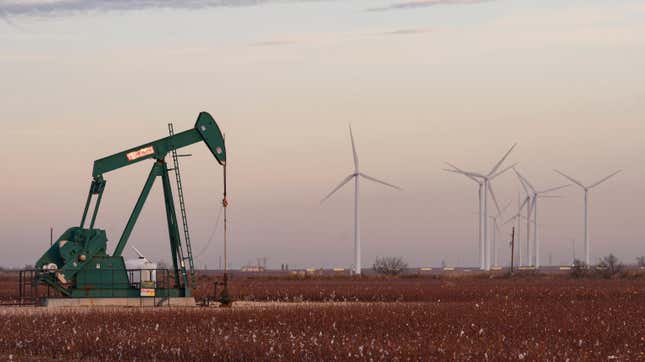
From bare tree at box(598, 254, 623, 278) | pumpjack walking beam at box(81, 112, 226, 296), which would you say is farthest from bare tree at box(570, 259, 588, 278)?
pumpjack walking beam at box(81, 112, 226, 296)

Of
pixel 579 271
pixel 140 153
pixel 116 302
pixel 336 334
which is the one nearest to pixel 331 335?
pixel 336 334

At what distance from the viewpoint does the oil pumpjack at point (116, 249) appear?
4159 centimetres

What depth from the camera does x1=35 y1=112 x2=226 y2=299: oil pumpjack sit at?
41594mm

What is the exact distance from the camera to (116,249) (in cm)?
4259

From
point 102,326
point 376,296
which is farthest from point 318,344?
point 376,296

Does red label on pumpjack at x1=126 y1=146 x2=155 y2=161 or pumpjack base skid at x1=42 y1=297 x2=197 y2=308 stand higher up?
red label on pumpjack at x1=126 y1=146 x2=155 y2=161

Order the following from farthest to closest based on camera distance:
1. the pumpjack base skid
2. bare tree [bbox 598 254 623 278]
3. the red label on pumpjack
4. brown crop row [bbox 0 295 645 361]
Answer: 1. bare tree [bbox 598 254 623 278]
2. the red label on pumpjack
3. the pumpjack base skid
4. brown crop row [bbox 0 295 645 361]

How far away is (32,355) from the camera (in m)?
23.5

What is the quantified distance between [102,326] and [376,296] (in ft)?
88.0

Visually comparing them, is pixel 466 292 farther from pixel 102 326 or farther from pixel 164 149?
pixel 102 326

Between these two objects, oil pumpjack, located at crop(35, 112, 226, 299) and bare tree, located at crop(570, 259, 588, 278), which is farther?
bare tree, located at crop(570, 259, 588, 278)

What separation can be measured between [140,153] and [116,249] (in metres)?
3.75

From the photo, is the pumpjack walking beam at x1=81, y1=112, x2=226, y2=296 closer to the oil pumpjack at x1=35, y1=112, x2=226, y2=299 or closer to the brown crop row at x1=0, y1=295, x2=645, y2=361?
the oil pumpjack at x1=35, y1=112, x2=226, y2=299

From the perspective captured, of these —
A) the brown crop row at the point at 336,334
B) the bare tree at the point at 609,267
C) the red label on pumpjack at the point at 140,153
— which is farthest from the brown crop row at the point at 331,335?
the bare tree at the point at 609,267
